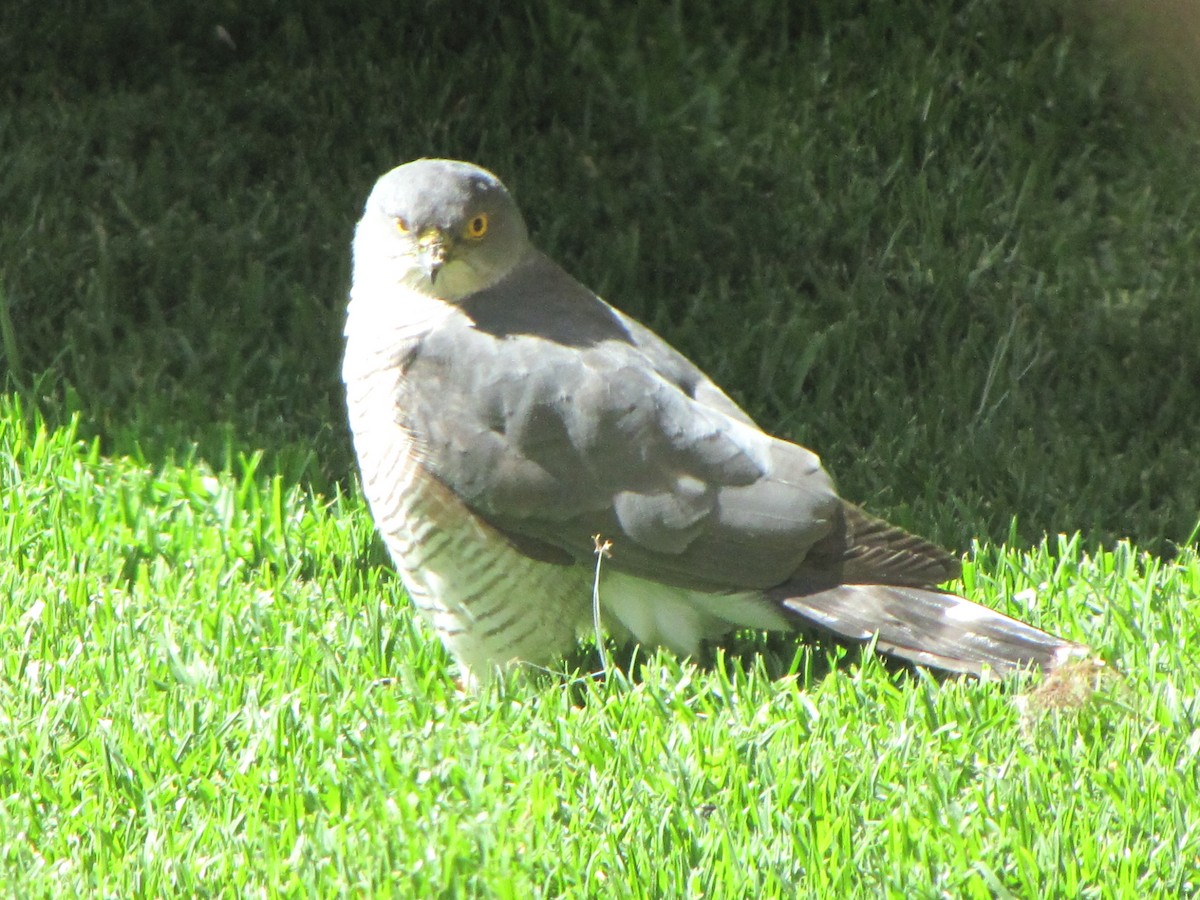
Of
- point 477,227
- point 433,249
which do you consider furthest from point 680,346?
point 433,249

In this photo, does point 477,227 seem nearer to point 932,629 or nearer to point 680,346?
point 932,629

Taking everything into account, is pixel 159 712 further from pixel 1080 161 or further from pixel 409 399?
pixel 1080 161

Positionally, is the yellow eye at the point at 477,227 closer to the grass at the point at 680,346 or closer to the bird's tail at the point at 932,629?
the grass at the point at 680,346

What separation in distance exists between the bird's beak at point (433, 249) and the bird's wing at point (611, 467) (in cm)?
20

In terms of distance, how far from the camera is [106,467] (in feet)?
15.1

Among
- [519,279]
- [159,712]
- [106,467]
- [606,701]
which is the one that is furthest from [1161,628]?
[106,467]

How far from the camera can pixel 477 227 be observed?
3828mm

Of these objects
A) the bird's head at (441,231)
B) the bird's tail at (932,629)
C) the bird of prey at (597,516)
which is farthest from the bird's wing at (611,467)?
the bird's head at (441,231)

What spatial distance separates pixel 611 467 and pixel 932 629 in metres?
0.74

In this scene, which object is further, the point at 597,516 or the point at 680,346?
the point at 680,346

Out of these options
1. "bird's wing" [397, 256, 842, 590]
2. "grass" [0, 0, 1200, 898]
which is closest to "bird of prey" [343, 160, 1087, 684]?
"bird's wing" [397, 256, 842, 590]

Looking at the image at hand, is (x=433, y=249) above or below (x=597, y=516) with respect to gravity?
above

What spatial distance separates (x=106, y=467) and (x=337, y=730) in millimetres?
1533

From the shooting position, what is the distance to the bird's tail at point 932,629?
344 cm
